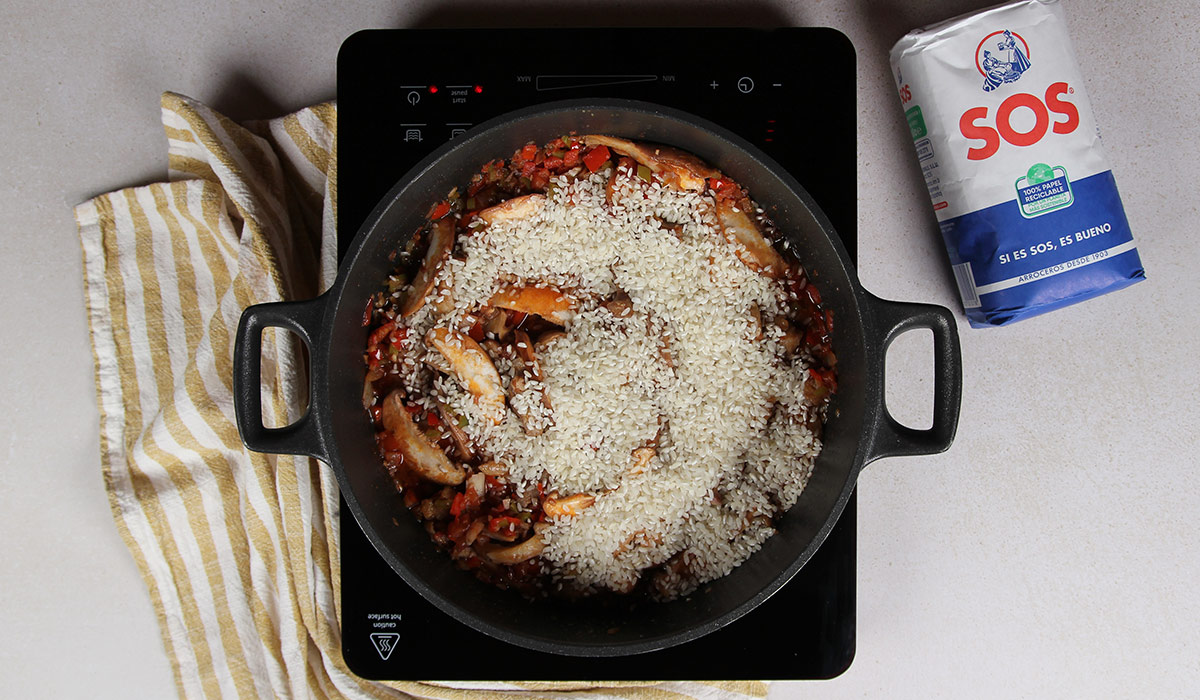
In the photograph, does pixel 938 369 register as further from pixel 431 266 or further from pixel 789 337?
pixel 431 266

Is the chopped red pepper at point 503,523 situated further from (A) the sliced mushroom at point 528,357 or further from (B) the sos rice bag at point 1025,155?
(B) the sos rice bag at point 1025,155

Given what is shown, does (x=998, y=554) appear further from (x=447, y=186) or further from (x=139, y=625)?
(x=139, y=625)

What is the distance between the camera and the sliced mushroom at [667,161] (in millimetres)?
1105

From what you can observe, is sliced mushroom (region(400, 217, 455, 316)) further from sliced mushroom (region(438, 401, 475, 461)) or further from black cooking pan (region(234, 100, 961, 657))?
sliced mushroom (region(438, 401, 475, 461))

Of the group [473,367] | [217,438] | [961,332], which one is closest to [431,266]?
[473,367]

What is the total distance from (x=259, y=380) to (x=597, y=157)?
1.84 ft

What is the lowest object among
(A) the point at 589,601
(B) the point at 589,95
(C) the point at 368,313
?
(A) the point at 589,601

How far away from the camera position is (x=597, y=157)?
1.14 meters

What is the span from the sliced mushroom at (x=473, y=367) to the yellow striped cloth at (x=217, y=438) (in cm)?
26

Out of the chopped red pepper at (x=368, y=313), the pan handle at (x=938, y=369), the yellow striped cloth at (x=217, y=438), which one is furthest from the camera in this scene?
the yellow striped cloth at (x=217, y=438)

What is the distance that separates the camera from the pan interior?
96cm

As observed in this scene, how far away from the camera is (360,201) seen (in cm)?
117

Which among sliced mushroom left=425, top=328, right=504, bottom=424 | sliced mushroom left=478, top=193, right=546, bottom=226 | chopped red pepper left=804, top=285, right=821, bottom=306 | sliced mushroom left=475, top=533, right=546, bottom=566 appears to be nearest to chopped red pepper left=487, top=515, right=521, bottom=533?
sliced mushroom left=475, top=533, right=546, bottom=566

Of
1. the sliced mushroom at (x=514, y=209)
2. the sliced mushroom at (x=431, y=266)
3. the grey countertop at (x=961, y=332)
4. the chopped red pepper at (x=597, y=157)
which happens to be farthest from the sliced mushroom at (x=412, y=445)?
the grey countertop at (x=961, y=332)
